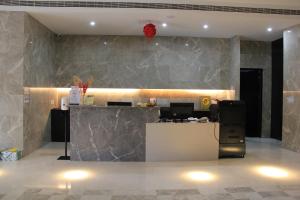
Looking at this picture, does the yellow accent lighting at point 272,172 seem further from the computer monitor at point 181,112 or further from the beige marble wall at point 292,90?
the beige marble wall at point 292,90

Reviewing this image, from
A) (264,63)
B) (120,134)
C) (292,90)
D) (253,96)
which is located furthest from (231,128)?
(264,63)

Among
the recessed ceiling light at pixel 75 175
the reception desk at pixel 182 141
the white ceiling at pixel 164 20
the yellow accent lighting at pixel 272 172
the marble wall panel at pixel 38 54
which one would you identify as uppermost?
the white ceiling at pixel 164 20

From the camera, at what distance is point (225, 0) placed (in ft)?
21.0

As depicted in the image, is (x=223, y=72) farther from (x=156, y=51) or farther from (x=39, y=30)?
(x=39, y=30)

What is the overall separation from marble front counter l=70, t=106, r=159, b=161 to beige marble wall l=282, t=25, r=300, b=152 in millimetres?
3765

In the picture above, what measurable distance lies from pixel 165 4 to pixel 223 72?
11.9 ft

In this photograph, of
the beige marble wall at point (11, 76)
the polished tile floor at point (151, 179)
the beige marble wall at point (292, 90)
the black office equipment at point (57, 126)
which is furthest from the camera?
the black office equipment at point (57, 126)

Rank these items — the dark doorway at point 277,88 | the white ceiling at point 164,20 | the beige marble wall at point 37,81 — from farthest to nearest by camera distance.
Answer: the dark doorway at point 277,88 → the beige marble wall at point 37,81 → the white ceiling at point 164,20

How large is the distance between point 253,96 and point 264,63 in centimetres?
112

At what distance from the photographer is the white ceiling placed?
646cm

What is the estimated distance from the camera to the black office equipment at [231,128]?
6.54 m

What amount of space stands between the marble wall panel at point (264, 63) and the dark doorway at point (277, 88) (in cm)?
14

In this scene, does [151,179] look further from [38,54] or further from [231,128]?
[38,54]

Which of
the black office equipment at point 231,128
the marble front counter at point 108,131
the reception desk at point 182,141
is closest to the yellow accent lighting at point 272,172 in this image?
the black office equipment at point 231,128
